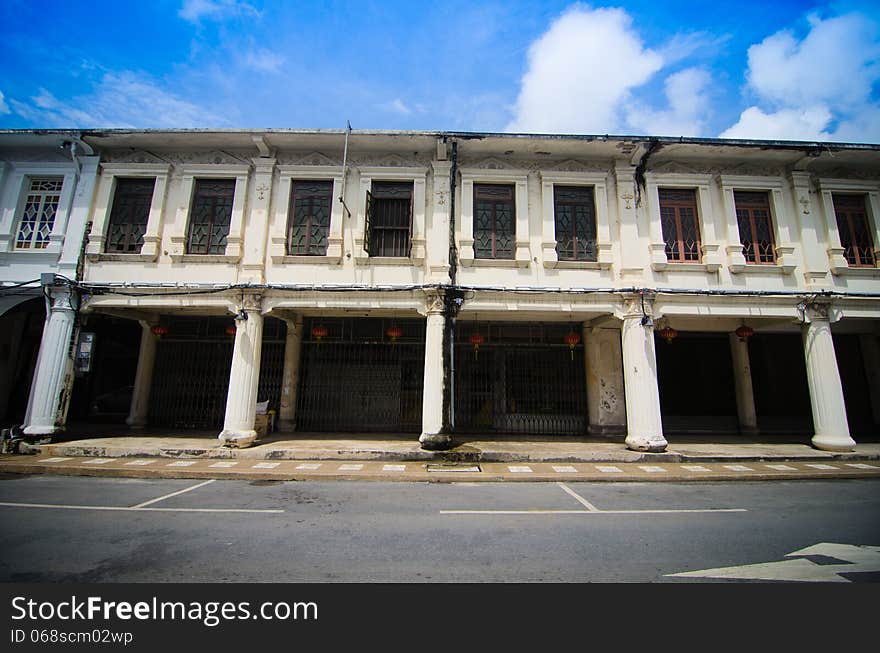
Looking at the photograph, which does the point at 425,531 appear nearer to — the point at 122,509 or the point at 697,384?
→ the point at 122,509

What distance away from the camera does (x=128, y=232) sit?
10.9 metres

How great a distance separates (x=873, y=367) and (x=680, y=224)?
9.62 m

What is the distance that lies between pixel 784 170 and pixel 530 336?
8535 millimetres

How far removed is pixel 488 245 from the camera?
1081 cm

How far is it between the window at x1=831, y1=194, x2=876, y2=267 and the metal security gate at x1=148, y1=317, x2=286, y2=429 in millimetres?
16803

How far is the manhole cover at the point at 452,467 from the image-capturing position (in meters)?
8.74

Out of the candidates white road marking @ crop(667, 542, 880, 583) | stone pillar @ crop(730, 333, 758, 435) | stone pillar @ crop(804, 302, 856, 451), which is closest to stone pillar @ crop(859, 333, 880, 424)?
stone pillar @ crop(730, 333, 758, 435)

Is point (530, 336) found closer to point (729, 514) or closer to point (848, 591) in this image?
point (729, 514)

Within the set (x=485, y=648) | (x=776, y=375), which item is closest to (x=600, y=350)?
(x=776, y=375)

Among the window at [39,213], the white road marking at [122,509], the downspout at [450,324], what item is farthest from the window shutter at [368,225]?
the window at [39,213]

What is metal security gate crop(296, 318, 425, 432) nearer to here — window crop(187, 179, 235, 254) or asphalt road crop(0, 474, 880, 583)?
window crop(187, 179, 235, 254)

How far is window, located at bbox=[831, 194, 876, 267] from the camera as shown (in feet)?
36.2

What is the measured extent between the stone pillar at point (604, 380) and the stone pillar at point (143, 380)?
46.6 feet

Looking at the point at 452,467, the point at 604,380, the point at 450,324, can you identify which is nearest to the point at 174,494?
the point at 452,467
